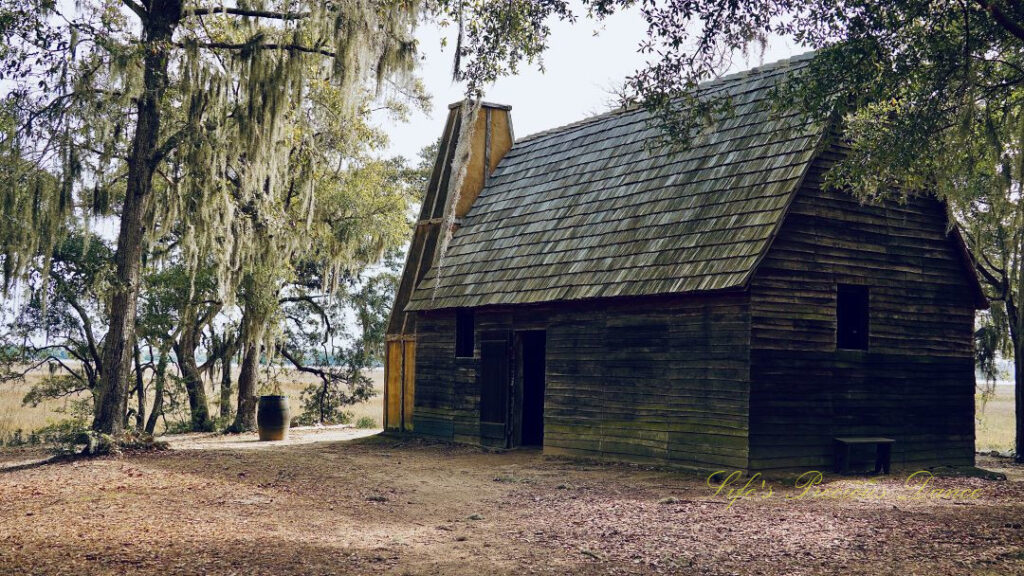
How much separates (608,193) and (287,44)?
6.23 meters

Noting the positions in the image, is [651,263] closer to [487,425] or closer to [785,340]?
[785,340]

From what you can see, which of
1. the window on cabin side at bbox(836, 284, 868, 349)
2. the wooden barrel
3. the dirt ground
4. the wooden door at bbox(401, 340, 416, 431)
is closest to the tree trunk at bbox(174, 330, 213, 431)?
the wooden barrel

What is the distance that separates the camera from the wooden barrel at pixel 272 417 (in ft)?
63.6

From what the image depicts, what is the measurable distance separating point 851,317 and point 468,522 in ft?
25.0

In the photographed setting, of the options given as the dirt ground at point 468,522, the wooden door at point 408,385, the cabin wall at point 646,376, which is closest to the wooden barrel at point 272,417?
the wooden door at point 408,385

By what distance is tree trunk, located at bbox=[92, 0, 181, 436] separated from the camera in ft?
46.1

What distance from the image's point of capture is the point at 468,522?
30.9ft

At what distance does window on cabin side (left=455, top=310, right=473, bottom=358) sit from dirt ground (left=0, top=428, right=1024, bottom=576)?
184 inches

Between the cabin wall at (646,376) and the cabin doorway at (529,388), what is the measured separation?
74cm

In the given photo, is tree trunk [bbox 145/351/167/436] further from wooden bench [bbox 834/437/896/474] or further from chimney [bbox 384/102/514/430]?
wooden bench [bbox 834/437/896/474]

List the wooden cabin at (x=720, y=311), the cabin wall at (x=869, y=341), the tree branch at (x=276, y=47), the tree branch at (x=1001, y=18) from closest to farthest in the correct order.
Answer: the tree branch at (x=1001, y=18)
the cabin wall at (x=869, y=341)
the wooden cabin at (x=720, y=311)
the tree branch at (x=276, y=47)

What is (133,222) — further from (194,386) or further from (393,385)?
(194,386)

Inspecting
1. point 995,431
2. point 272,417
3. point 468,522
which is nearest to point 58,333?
point 272,417

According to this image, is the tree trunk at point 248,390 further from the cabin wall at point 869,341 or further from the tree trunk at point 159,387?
the cabin wall at point 869,341
